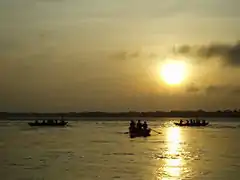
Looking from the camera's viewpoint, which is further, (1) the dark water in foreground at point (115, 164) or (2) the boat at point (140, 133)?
(2) the boat at point (140, 133)

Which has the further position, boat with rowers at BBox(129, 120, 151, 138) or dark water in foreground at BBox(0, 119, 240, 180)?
boat with rowers at BBox(129, 120, 151, 138)

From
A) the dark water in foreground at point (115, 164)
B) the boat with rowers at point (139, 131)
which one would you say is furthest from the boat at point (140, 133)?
the dark water in foreground at point (115, 164)

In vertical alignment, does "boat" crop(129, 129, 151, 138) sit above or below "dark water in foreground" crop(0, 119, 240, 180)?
above

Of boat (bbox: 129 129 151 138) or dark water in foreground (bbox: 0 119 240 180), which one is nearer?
dark water in foreground (bbox: 0 119 240 180)

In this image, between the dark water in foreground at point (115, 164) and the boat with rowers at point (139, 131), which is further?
the boat with rowers at point (139, 131)

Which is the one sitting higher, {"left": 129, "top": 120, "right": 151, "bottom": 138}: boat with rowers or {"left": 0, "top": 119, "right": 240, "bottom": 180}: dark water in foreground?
{"left": 129, "top": 120, "right": 151, "bottom": 138}: boat with rowers

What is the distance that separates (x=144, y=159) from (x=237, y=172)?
1179 centimetres

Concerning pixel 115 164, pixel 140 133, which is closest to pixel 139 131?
pixel 140 133

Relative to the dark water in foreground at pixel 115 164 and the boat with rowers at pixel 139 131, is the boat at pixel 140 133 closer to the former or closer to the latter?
the boat with rowers at pixel 139 131

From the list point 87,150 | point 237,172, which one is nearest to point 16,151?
point 87,150

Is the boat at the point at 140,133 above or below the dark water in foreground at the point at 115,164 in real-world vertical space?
above

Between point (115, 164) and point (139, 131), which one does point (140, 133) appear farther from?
point (115, 164)

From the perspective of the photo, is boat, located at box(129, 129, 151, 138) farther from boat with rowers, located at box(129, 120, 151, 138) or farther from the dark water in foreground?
the dark water in foreground

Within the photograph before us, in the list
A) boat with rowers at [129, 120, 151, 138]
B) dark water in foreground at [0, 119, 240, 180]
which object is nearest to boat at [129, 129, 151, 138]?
boat with rowers at [129, 120, 151, 138]
